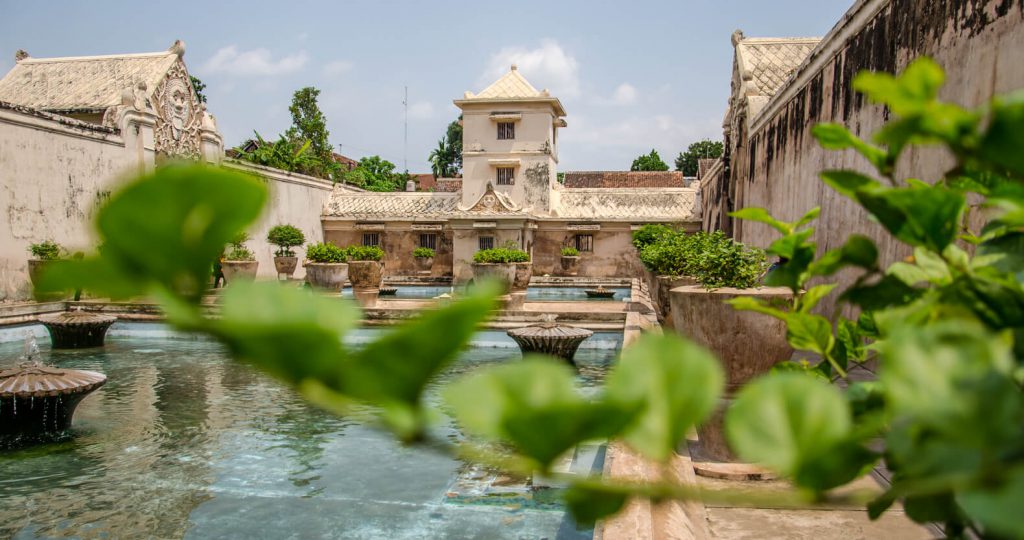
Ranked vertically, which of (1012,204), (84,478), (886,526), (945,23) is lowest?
(84,478)

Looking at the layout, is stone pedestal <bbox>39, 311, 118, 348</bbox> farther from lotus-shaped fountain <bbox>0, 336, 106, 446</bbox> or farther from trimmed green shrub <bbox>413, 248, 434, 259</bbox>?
trimmed green shrub <bbox>413, 248, 434, 259</bbox>

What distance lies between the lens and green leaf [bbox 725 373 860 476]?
316mm

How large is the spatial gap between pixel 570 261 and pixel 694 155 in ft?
94.6

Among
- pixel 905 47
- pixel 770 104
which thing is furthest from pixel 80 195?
pixel 905 47

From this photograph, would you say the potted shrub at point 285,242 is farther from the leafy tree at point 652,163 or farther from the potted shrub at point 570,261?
the leafy tree at point 652,163

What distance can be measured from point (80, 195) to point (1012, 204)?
49.8 feet

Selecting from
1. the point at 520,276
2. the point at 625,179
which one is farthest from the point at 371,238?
the point at 625,179

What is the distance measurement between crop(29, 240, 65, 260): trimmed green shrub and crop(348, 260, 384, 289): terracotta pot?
4.63 metres

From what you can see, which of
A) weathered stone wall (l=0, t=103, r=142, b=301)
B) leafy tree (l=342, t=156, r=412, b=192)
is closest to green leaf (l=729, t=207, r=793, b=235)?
weathered stone wall (l=0, t=103, r=142, b=301)

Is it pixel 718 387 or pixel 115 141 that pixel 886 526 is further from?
pixel 115 141

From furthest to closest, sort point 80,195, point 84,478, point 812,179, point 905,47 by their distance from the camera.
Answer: point 80,195
point 812,179
point 905,47
point 84,478

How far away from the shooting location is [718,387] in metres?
0.31

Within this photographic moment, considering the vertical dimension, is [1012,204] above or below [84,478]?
above

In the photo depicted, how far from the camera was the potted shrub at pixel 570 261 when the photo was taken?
65.3ft
